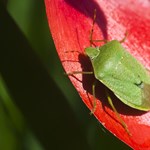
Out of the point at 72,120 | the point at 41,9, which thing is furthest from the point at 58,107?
the point at 41,9

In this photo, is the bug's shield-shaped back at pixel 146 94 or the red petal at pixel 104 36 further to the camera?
the bug's shield-shaped back at pixel 146 94

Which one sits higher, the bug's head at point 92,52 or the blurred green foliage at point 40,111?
the bug's head at point 92,52

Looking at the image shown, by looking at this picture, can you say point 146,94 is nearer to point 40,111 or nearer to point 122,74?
point 122,74

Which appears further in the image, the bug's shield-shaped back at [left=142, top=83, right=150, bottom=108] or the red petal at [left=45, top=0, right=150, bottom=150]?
the bug's shield-shaped back at [left=142, top=83, right=150, bottom=108]

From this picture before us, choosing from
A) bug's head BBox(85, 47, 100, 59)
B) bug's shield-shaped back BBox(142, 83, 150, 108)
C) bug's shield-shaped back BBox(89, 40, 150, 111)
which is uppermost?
bug's head BBox(85, 47, 100, 59)

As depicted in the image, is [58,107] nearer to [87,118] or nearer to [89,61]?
[89,61]
